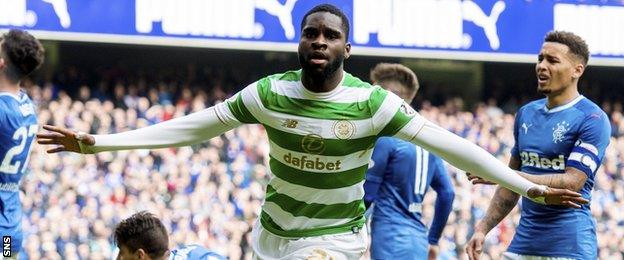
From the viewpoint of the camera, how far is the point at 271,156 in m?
5.66

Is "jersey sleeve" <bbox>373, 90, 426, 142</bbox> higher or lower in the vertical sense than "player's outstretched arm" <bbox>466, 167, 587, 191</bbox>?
higher

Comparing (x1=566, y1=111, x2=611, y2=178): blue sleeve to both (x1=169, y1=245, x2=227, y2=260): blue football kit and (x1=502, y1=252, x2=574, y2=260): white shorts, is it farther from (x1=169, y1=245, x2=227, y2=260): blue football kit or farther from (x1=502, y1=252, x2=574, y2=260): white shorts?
(x1=169, y1=245, x2=227, y2=260): blue football kit

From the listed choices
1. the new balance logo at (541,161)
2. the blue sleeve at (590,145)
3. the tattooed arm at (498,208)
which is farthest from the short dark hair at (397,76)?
the blue sleeve at (590,145)

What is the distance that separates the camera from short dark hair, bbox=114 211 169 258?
20.1ft

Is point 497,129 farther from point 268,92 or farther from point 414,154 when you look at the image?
point 268,92

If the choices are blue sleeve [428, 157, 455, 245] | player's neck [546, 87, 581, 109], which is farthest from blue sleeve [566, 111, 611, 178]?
blue sleeve [428, 157, 455, 245]

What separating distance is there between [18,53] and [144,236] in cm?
155

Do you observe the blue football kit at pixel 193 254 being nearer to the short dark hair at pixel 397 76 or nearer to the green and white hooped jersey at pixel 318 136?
the green and white hooped jersey at pixel 318 136

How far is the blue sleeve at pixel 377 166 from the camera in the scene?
7.90 meters

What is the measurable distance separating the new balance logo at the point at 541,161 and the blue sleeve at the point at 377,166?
4.96ft

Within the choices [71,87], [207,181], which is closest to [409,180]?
[207,181]

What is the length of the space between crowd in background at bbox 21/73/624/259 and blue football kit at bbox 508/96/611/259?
9.50 meters

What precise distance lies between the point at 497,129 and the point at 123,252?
1497 cm

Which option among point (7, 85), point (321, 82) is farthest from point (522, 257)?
point (7, 85)
